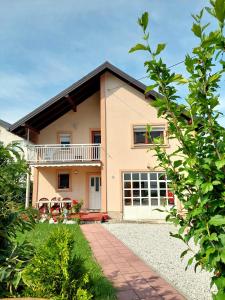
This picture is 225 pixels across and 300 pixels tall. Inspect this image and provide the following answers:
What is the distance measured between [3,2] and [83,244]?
838 cm

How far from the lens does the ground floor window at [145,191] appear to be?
1598 cm

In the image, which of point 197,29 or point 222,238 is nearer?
point 222,238

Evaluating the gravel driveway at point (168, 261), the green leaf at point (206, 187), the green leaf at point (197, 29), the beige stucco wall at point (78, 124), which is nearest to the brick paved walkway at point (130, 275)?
the gravel driveway at point (168, 261)

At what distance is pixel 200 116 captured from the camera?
5.45 feet

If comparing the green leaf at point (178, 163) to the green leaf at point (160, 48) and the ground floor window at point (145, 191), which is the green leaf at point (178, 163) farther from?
the ground floor window at point (145, 191)

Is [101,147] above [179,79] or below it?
above

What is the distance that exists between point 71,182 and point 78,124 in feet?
14.1

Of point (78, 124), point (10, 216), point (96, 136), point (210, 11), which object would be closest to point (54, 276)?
point (10, 216)

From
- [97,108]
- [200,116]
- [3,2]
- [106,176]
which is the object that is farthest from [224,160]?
[97,108]

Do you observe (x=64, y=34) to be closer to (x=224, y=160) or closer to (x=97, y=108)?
(x=97, y=108)

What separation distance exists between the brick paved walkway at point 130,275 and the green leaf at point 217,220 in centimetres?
342

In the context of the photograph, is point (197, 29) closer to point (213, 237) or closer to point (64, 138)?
point (213, 237)

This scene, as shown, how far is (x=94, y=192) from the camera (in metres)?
18.0

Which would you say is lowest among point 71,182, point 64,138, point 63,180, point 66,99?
point 71,182
